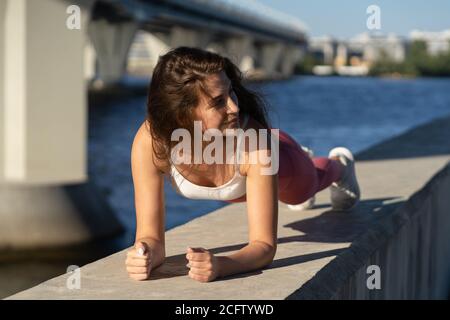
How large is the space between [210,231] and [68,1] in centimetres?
807

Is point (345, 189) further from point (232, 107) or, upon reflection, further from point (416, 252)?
point (232, 107)

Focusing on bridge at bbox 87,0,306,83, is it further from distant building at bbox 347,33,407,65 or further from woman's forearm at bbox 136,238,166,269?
distant building at bbox 347,33,407,65

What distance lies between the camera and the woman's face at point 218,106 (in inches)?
120

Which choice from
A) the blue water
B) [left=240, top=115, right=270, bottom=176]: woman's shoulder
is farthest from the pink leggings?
[left=240, top=115, right=270, bottom=176]: woman's shoulder

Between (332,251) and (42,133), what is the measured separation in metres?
8.30

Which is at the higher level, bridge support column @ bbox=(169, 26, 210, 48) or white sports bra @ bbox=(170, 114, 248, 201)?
bridge support column @ bbox=(169, 26, 210, 48)

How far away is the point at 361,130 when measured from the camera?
33.3 m

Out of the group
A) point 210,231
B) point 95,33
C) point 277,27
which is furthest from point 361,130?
point 277,27

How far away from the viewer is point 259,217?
10.4ft

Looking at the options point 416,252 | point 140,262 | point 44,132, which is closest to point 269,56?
point 44,132

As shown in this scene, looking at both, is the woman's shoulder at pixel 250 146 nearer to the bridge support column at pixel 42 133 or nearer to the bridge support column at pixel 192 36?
the bridge support column at pixel 42 133

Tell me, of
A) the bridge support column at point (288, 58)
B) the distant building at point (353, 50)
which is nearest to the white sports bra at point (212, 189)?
the bridge support column at point (288, 58)

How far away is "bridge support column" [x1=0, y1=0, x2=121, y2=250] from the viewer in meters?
10.8

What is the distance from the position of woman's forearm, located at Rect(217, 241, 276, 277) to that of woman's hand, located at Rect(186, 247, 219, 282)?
4 cm
